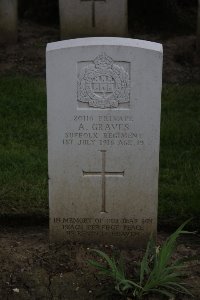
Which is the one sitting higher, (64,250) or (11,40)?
(11,40)

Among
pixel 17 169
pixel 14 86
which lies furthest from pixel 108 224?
pixel 14 86

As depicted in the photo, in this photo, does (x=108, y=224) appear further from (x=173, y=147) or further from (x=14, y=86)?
(x=14, y=86)

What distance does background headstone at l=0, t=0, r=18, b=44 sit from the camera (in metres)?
7.95

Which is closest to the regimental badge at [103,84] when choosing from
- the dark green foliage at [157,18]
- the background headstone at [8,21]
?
the background headstone at [8,21]

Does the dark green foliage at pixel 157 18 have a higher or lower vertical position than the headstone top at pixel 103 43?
higher

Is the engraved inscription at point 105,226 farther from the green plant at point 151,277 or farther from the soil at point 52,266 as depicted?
the green plant at point 151,277

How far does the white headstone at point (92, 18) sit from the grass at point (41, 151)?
102 cm

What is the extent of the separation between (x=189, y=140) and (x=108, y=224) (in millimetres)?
1922

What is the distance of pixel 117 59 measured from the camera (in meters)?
3.81

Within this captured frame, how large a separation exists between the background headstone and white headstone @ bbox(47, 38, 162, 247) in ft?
14.2

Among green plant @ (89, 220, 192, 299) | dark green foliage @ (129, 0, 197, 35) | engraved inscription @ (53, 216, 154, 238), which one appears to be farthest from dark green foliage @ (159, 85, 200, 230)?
dark green foliage @ (129, 0, 197, 35)

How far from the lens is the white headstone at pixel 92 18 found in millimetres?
A: 7938

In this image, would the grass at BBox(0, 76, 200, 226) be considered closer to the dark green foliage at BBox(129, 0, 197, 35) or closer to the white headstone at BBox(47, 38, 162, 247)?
the white headstone at BBox(47, 38, 162, 247)

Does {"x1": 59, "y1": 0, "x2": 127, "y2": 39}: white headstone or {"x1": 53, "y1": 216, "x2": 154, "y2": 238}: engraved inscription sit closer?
{"x1": 53, "y1": 216, "x2": 154, "y2": 238}: engraved inscription
